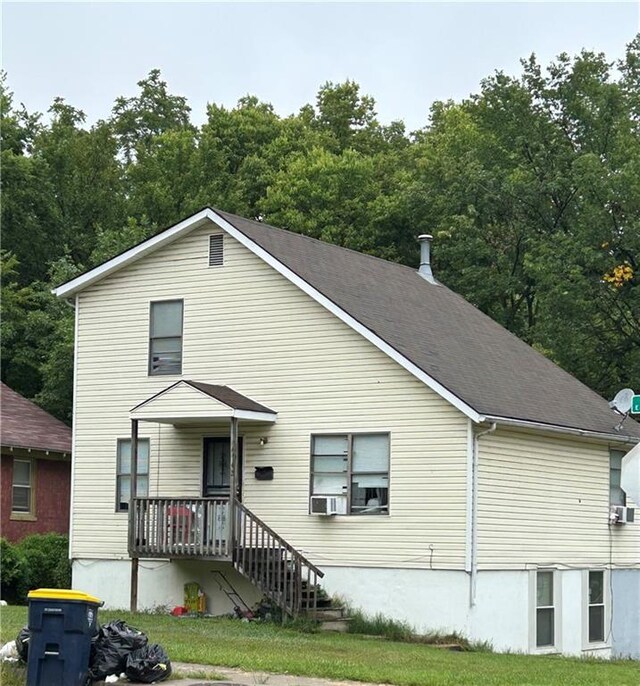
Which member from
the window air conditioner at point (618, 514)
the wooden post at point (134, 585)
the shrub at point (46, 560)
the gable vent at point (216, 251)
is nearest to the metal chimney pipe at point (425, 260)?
the gable vent at point (216, 251)

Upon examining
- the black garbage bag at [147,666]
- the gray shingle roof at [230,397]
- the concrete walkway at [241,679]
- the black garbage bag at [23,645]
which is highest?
the gray shingle roof at [230,397]

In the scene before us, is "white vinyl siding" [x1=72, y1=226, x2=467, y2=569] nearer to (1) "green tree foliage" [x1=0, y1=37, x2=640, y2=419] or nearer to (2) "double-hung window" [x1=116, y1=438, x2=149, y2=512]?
(2) "double-hung window" [x1=116, y1=438, x2=149, y2=512]

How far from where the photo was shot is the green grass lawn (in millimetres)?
15281

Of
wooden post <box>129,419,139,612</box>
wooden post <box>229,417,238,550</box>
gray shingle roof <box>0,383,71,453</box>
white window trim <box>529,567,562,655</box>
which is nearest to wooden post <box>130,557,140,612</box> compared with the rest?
wooden post <box>129,419,139,612</box>

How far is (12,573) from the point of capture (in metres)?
27.0

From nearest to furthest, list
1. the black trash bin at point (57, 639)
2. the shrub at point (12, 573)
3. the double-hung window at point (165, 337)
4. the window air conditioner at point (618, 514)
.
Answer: the black trash bin at point (57, 639), the double-hung window at point (165, 337), the window air conditioner at point (618, 514), the shrub at point (12, 573)

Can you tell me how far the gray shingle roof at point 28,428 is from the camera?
3094cm

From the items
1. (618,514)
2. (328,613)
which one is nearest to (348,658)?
(328,613)

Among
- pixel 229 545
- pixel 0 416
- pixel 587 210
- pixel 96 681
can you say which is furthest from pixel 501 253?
pixel 96 681

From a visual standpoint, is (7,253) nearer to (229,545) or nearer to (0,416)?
(0,416)

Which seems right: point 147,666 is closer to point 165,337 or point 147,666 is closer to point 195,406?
point 195,406

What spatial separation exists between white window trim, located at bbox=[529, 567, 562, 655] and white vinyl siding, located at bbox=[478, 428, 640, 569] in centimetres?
26

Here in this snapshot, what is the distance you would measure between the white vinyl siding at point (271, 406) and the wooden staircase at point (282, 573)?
2.44 feet

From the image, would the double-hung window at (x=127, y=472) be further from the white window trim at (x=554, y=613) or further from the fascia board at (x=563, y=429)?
the white window trim at (x=554, y=613)
